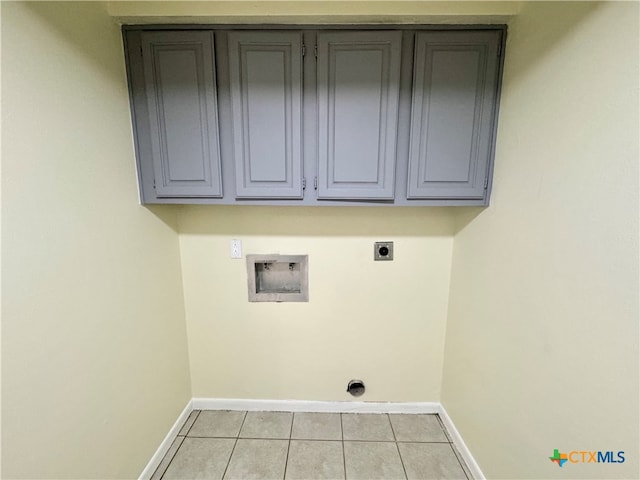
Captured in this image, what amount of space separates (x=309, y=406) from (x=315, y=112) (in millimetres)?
1874

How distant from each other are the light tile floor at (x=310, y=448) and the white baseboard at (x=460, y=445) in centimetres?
3

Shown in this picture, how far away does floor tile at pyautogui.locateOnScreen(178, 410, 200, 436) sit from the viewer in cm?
182

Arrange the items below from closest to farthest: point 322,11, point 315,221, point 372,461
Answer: point 322,11 < point 372,461 < point 315,221

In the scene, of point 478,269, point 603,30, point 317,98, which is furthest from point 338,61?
point 478,269

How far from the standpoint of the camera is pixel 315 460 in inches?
63.8

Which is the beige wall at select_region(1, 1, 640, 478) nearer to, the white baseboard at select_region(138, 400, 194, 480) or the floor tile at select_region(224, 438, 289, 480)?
the white baseboard at select_region(138, 400, 194, 480)

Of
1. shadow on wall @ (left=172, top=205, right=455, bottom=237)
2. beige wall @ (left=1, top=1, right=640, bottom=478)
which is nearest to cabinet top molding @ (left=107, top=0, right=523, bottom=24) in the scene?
beige wall @ (left=1, top=1, right=640, bottom=478)

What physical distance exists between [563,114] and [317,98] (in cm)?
95

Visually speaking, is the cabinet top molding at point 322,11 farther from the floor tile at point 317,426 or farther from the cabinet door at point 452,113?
the floor tile at point 317,426

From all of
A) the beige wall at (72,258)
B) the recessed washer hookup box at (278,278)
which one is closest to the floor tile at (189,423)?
the beige wall at (72,258)

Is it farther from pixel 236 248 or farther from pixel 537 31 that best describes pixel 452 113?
pixel 236 248

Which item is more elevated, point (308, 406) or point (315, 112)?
point (315, 112)

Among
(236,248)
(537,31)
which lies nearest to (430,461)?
(236,248)

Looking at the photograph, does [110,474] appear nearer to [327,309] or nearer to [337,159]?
[327,309]
